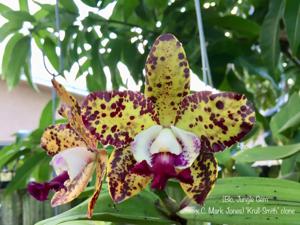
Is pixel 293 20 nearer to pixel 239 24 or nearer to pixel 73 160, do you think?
pixel 239 24

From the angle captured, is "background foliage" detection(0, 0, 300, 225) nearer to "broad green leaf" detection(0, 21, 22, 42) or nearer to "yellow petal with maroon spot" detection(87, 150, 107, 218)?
"broad green leaf" detection(0, 21, 22, 42)

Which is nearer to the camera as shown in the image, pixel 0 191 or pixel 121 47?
pixel 121 47

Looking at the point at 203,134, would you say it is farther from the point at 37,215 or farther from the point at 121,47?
the point at 37,215

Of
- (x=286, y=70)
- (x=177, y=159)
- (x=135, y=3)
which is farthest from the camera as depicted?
(x=286, y=70)

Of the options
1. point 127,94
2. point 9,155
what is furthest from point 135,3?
point 127,94

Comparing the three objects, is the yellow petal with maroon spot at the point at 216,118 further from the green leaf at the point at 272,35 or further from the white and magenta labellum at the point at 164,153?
the green leaf at the point at 272,35

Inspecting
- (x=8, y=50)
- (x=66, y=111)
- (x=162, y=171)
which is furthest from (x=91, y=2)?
(x=162, y=171)
